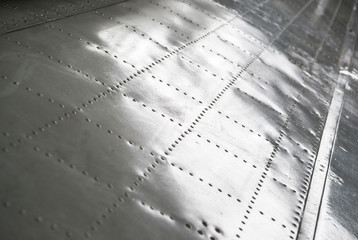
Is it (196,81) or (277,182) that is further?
(196,81)

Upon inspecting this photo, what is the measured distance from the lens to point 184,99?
189 inches

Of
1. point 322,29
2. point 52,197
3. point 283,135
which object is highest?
point 322,29

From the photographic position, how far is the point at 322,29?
1101cm

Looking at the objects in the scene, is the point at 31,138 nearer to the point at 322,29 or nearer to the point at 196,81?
the point at 196,81

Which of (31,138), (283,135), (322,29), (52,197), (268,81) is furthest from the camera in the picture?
(322,29)

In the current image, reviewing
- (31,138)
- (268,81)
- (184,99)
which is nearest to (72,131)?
(31,138)

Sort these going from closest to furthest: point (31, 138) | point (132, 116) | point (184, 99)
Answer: point (31, 138) < point (132, 116) < point (184, 99)

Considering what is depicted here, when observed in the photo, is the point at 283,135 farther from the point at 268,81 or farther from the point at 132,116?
the point at 132,116

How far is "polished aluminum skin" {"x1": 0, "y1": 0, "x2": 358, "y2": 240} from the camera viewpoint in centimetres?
299

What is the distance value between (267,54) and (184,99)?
11.0 ft

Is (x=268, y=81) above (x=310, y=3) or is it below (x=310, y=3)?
below

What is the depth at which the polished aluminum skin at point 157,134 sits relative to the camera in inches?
118

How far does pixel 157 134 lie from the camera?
13.1 feet

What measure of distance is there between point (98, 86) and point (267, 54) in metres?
4.34
